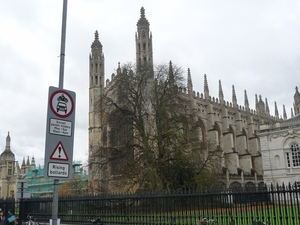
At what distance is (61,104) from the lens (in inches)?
223

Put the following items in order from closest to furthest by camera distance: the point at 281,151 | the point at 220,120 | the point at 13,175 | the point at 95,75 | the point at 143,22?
the point at 281,151
the point at 143,22
the point at 95,75
the point at 220,120
the point at 13,175

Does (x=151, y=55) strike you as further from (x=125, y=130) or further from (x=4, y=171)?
(x=4, y=171)

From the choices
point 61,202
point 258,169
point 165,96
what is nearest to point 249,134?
point 258,169

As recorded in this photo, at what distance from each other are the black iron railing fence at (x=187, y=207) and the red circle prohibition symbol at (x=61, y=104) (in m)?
5.06

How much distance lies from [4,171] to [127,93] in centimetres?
6116

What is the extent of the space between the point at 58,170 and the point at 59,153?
259 millimetres

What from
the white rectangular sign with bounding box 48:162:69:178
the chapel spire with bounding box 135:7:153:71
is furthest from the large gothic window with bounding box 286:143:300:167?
the white rectangular sign with bounding box 48:162:69:178

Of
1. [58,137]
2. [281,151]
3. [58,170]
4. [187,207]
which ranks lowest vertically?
[187,207]

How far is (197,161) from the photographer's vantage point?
23922 millimetres

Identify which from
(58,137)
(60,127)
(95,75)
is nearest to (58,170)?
(58,137)

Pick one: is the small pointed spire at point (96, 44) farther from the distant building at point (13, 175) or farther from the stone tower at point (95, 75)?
the distant building at point (13, 175)

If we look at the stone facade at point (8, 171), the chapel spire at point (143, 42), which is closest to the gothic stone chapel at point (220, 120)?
the chapel spire at point (143, 42)

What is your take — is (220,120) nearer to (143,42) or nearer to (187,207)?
(143,42)

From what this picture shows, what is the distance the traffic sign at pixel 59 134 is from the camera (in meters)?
5.33
